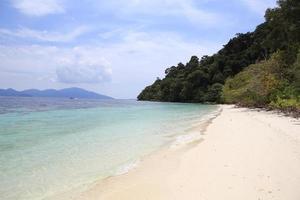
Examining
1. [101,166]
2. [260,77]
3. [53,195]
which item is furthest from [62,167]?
[260,77]

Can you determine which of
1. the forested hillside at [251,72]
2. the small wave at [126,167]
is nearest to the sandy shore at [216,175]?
the small wave at [126,167]

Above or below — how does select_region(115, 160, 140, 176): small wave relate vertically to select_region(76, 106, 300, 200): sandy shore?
below

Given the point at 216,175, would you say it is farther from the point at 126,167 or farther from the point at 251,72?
the point at 251,72

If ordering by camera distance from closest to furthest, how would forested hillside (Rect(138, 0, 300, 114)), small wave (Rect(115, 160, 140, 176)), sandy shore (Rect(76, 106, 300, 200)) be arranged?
sandy shore (Rect(76, 106, 300, 200)) < small wave (Rect(115, 160, 140, 176)) < forested hillside (Rect(138, 0, 300, 114))

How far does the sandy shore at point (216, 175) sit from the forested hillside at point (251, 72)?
46.8 ft

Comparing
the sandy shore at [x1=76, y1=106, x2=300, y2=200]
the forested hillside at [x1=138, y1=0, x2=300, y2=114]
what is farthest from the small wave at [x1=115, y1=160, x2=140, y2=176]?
the forested hillside at [x1=138, y1=0, x2=300, y2=114]

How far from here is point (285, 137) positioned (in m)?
13.0

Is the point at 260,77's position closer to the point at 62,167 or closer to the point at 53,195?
the point at 62,167

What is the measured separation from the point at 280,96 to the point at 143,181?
81.7ft

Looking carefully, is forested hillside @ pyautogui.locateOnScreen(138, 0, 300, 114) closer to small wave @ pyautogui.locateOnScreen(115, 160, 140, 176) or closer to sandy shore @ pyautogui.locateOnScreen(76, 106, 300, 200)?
sandy shore @ pyautogui.locateOnScreen(76, 106, 300, 200)

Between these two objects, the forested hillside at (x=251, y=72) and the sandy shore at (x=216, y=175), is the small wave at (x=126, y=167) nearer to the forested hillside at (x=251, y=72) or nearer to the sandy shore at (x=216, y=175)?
the sandy shore at (x=216, y=175)

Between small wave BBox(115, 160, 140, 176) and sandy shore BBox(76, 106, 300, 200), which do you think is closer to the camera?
sandy shore BBox(76, 106, 300, 200)

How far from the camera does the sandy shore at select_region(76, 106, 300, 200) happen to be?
6805 millimetres

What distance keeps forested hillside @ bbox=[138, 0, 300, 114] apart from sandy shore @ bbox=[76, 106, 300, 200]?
14264mm
